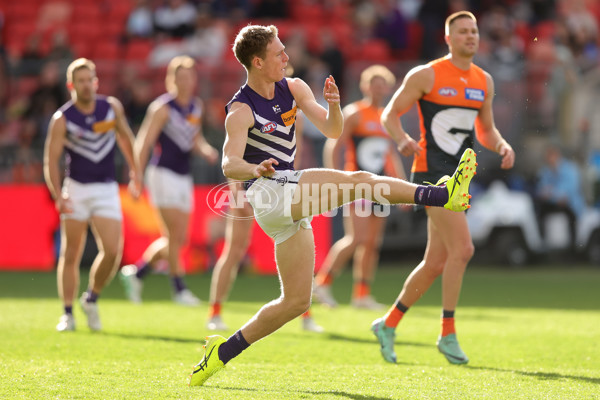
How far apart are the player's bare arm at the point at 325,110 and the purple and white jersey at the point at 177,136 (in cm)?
481

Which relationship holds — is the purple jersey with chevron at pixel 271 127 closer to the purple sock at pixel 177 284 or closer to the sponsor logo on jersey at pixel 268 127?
the sponsor logo on jersey at pixel 268 127

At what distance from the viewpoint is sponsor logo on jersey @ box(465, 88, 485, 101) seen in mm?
6609

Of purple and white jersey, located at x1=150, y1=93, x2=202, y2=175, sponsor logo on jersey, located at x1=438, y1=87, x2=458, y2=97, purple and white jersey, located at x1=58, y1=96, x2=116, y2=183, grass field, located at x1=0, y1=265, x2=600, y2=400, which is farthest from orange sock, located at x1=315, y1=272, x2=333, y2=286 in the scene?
sponsor logo on jersey, located at x1=438, y1=87, x2=458, y2=97

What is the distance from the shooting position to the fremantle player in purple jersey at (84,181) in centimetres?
803

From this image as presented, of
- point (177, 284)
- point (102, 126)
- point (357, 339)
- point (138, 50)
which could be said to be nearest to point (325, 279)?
point (177, 284)

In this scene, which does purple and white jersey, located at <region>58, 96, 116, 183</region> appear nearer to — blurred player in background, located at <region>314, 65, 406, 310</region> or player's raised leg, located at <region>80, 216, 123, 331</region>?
player's raised leg, located at <region>80, 216, 123, 331</region>

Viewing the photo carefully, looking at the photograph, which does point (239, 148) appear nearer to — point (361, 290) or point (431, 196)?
point (431, 196)

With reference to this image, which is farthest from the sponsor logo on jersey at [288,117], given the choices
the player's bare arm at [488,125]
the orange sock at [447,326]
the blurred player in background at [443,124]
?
the orange sock at [447,326]

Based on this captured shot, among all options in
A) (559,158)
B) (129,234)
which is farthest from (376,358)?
(559,158)

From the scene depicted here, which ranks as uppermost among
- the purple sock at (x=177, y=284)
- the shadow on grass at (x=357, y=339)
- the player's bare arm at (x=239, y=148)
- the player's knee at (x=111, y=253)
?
the player's bare arm at (x=239, y=148)

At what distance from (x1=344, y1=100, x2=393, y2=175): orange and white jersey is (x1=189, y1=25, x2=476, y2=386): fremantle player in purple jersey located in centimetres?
467

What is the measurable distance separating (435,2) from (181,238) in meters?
8.82

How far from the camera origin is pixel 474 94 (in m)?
6.62

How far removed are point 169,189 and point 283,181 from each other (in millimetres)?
5286
